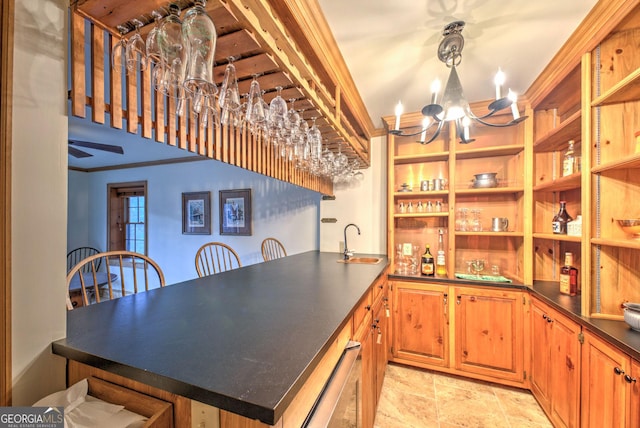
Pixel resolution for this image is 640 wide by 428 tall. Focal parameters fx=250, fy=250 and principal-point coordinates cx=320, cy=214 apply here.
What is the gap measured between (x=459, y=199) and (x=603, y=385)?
1670 millimetres

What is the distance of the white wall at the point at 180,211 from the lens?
3551 millimetres

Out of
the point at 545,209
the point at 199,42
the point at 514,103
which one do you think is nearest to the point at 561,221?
the point at 545,209

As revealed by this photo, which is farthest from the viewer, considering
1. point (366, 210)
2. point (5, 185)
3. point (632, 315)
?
point (366, 210)

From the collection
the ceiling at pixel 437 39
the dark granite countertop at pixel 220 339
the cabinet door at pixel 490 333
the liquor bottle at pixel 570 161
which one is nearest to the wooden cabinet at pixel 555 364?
the cabinet door at pixel 490 333

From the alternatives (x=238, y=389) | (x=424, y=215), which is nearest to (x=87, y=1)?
(x=238, y=389)

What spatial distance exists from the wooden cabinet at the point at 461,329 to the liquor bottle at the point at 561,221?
1.94ft

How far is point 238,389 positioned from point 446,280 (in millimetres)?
2159

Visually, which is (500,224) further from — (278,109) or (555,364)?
(278,109)

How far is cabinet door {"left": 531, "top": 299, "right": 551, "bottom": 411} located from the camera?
1.76m

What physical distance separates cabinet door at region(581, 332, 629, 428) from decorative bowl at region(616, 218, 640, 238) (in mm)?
573

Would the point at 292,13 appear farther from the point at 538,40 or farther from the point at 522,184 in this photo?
the point at 522,184

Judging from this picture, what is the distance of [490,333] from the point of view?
83.7 inches

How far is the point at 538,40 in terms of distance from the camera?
1.50 meters

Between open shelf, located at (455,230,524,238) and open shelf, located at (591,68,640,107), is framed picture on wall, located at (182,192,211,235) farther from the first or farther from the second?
open shelf, located at (591,68,640,107)
